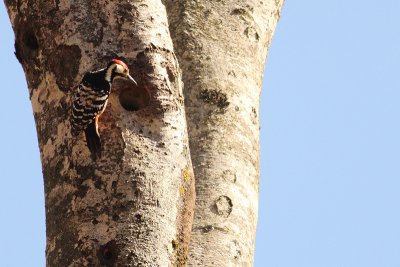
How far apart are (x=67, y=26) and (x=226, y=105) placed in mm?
1360

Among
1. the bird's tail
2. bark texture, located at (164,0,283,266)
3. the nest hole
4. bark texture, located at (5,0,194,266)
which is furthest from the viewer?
bark texture, located at (164,0,283,266)

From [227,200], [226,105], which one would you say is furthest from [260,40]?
[227,200]

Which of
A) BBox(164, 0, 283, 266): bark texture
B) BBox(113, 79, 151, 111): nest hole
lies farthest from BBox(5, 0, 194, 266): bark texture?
BBox(164, 0, 283, 266): bark texture

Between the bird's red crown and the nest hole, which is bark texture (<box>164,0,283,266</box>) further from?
the bird's red crown

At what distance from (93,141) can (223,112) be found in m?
1.48

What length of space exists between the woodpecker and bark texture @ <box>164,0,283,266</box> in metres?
1.06

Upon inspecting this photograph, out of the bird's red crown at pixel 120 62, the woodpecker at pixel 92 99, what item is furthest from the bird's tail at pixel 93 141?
the bird's red crown at pixel 120 62

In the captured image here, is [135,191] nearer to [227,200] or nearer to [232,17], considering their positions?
[227,200]

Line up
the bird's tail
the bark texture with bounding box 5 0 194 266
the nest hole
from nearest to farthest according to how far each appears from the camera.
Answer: the bark texture with bounding box 5 0 194 266 → the bird's tail → the nest hole

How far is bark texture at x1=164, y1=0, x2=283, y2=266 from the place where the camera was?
5242mm

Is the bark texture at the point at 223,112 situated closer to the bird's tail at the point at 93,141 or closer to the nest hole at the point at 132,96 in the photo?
the nest hole at the point at 132,96

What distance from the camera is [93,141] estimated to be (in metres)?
4.22

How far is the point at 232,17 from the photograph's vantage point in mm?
5988

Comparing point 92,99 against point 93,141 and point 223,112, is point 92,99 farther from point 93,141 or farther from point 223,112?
point 223,112
